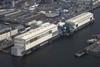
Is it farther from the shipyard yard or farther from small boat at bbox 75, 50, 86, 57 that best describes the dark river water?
small boat at bbox 75, 50, 86, 57

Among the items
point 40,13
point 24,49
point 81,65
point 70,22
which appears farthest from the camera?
point 40,13

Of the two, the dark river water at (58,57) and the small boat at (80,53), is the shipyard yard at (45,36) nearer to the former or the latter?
the dark river water at (58,57)

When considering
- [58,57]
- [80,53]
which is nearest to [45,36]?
[58,57]

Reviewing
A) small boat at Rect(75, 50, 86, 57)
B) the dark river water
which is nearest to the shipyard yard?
the dark river water

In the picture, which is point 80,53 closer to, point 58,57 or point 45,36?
point 58,57

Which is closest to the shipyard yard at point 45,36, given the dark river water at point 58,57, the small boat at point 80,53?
the dark river water at point 58,57

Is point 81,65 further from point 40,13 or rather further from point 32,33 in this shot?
point 40,13

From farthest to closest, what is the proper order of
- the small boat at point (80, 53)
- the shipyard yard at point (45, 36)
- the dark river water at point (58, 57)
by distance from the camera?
the small boat at point (80, 53), the shipyard yard at point (45, 36), the dark river water at point (58, 57)

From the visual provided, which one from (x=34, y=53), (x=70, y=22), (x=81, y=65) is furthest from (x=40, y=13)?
(x=81, y=65)
